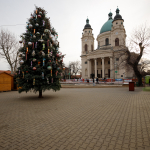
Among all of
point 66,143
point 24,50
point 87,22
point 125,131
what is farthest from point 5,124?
point 87,22

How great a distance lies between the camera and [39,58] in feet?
Result: 30.8

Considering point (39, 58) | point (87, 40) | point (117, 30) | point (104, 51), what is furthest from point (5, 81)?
point (87, 40)

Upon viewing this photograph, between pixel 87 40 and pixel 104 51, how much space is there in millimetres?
14800

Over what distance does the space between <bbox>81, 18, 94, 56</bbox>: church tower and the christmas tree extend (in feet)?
178

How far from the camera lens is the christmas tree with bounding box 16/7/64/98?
9133 mm

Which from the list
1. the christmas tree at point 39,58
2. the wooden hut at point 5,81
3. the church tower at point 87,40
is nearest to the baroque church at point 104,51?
the church tower at point 87,40

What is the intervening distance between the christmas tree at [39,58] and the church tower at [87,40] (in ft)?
178

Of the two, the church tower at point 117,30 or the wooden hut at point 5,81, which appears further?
the church tower at point 117,30

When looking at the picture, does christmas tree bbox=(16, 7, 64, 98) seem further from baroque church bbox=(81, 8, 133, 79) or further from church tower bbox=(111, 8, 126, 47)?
church tower bbox=(111, 8, 126, 47)

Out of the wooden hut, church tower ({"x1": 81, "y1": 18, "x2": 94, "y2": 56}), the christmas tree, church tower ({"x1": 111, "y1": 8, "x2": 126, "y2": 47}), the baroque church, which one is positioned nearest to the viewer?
the christmas tree

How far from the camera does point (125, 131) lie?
12.1 ft

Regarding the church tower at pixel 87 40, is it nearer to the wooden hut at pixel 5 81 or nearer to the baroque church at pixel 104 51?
the baroque church at pixel 104 51

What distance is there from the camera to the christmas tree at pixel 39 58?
913 cm

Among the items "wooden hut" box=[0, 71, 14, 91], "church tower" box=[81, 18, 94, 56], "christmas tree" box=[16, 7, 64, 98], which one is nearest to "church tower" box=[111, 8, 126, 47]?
"church tower" box=[81, 18, 94, 56]
